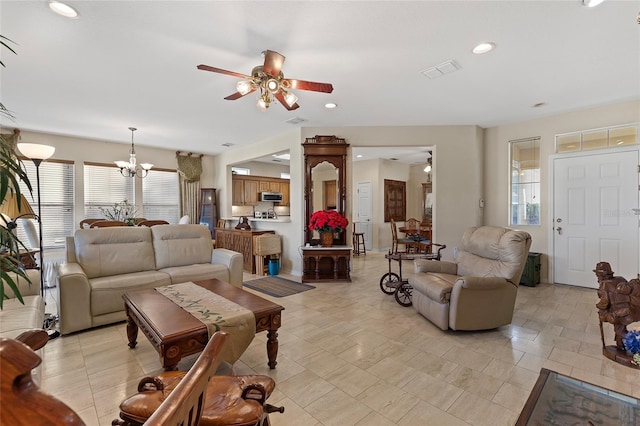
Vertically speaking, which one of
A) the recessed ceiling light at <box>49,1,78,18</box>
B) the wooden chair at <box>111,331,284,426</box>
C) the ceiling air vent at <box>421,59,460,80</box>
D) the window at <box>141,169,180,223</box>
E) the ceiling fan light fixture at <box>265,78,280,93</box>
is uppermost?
the recessed ceiling light at <box>49,1,78,18</box>

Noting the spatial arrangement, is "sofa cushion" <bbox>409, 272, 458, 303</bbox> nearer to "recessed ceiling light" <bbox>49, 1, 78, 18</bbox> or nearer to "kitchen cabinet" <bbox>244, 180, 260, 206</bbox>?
"recessed ceiling light" <bbox>49, 1, 78, 18</bbox>

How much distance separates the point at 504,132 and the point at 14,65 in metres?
6.92

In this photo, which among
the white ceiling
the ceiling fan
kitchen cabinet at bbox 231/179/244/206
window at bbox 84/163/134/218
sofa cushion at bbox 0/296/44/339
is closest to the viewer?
sofa cushion at bbox 0/296/44/339

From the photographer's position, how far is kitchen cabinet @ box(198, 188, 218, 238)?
300 inches

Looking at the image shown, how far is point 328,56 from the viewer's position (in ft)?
9.37

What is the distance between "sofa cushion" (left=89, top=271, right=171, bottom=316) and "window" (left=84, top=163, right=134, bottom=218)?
4005mm

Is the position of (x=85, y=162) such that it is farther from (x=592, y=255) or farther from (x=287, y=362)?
(x=592, y=255)

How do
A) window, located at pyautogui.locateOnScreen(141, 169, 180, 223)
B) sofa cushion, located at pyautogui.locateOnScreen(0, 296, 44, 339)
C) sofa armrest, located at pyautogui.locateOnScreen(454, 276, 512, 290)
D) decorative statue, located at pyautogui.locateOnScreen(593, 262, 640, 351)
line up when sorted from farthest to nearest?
1. window, located at pyautogui.locateOnScreen(141, 169, 180, 223)
2. sofa armrest, located at pyautogui.locateOnScreen(454, 276, 512, 290)
3. decorative statue, located at pyautogui.locateOnScreen(593, 262, 640, 351)
4. sofa cushion, located at pyautogui.locateOnScreen(0, 296, 44, 339)

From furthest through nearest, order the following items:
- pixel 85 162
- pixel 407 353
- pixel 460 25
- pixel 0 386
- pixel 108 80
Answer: pixel 85 162 < pixel 108 80 < pixel 407 353 < pixel 460 25 < pixel 0 386

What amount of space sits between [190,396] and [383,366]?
6.73 feet

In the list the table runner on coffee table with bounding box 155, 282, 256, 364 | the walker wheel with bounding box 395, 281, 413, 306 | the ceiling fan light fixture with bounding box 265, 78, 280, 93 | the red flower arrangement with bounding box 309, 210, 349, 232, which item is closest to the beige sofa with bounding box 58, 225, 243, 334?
the table runner on coffee table with bounding box 155, 282, 256, 364

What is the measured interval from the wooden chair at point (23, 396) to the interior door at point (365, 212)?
26.9 feet

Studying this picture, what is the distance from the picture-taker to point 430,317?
3150mm

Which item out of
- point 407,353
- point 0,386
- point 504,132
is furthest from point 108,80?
point 504,132
